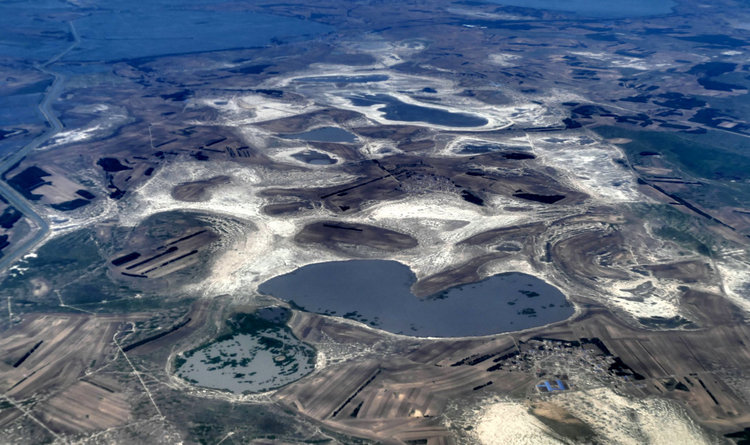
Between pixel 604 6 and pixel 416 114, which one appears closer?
pixel 416 114

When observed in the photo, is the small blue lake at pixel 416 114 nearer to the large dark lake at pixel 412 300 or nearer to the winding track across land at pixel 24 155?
the large dark lake at pixel 412 300

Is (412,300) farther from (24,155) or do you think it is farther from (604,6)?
(604,6)

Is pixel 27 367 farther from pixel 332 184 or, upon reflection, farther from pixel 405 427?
pixel 332 184

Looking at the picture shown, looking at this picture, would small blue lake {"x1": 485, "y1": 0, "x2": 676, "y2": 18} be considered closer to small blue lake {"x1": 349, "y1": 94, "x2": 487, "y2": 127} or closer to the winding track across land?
small blue lake {"x1": 349, "y1": 94, "x2": 487, "y2": 127}

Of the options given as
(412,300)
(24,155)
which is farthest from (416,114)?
(24,155)

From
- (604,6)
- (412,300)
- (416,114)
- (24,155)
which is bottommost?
(412,300)

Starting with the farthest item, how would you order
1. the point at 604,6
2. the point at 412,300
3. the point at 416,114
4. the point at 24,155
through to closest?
the point at 604,6, the point at 416,114, the point at 24,155, the point at 412,300

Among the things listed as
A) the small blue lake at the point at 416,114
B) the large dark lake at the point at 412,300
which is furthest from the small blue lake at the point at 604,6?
the large dark lake at the point at 412,300

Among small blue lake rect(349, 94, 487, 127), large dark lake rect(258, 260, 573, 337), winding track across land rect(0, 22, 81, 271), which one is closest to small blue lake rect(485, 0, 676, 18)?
small blue lake rect(349, 94, 487, 127)
